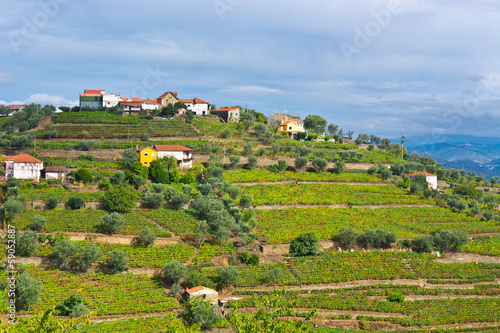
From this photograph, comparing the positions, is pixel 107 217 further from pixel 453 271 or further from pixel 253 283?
pixel 453 271

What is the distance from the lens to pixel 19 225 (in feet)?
133

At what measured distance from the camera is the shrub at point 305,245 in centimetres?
4431

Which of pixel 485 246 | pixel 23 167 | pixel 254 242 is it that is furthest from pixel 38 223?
pixel 485 246

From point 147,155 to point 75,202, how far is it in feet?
48.0

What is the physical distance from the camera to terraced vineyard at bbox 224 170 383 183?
60781 mm

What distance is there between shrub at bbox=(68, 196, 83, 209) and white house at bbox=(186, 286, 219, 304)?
19322 mm

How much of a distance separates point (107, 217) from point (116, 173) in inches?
458

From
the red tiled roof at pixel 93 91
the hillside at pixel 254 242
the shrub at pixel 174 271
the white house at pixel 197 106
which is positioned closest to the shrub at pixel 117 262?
the hillside at pixel 254 242

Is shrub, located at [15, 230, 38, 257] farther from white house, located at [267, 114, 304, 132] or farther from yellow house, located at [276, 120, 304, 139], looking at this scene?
white house, located at [267, 114, 304, 132]

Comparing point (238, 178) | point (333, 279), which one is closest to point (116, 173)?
point (238, 178)

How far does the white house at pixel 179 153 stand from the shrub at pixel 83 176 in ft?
37.3

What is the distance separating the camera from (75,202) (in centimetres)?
4659

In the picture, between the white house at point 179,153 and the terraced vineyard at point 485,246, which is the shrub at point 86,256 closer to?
the white house at point 179,153

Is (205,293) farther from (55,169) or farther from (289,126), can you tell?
(289,126)
